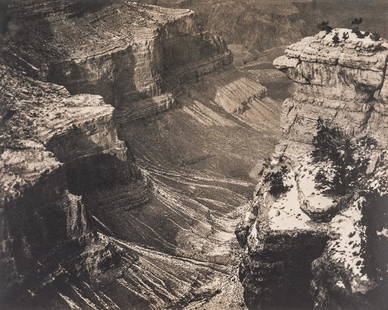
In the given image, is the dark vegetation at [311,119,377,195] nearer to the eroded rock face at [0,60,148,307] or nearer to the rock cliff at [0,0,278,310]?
the rock cliff at [0,0,278,310]

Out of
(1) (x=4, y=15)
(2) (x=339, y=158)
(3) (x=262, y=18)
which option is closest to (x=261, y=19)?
(3) (x=262, y=18)

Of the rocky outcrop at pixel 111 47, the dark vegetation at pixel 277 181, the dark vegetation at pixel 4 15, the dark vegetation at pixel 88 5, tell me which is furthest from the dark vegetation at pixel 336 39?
the dark vegetation at pixel 4 15

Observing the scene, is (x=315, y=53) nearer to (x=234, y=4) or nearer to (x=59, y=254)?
(x=59, y=254)

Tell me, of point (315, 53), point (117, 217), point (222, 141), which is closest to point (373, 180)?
point (315, 53)

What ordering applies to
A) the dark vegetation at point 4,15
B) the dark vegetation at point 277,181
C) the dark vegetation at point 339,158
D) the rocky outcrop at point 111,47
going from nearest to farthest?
the dark vegetation at point 339,158 → the dark vegetation at point 277,181 → the rocky outcrop at point 111,47 → the dark vegetation at point 4,15

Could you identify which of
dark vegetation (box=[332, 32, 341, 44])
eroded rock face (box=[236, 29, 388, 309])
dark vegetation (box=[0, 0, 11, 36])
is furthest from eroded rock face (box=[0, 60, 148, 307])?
dark vegetation (box=[332, 32, 341, 44])

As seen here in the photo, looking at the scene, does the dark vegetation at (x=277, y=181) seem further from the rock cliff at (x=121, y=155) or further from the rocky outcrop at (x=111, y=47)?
the rocky outcrop at (x=111, y=47)
